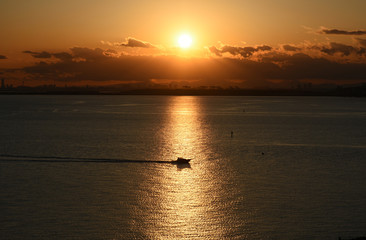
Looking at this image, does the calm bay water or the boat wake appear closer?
the calm bay water

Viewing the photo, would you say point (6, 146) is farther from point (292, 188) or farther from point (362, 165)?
point (362, 165)

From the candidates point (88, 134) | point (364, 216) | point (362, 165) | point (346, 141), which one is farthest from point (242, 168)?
point (88, 134)

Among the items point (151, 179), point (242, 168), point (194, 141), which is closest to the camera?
point (151, 179)

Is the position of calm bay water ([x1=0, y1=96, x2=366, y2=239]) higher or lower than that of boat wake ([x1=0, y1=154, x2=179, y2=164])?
higher

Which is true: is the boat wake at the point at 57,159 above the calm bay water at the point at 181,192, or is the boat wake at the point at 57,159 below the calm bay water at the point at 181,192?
below

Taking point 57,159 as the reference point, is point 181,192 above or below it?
above

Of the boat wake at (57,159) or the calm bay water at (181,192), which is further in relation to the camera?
the boat wake at (57,159)

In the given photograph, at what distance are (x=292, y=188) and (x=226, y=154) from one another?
29679 mm

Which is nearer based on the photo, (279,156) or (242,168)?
(242,168)

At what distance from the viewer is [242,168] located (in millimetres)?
67625

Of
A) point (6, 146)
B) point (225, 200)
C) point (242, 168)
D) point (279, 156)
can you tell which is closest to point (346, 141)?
point (279, 156)

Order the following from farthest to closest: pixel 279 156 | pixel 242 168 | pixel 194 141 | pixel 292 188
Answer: pixel 194 141
pixel 279 156
pixel 242 168
pixel 292 188

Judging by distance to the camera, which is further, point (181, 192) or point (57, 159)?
point (57, 159)

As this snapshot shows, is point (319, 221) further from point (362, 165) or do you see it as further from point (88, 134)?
point (88, 134)
